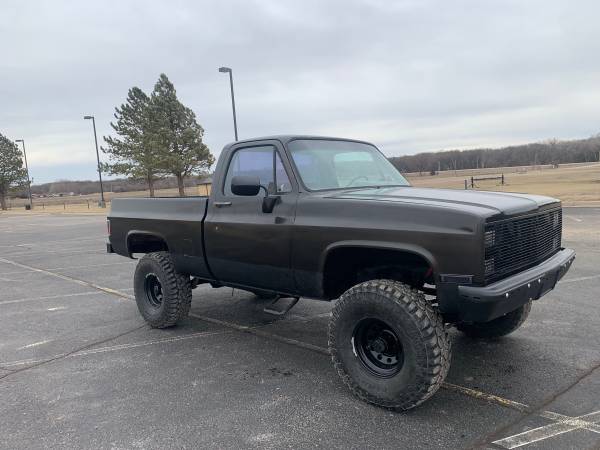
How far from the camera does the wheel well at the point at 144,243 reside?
5.84 metres

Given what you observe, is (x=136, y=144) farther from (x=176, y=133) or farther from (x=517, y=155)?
(x=517, y=155)

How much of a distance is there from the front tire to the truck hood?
644 millimetres

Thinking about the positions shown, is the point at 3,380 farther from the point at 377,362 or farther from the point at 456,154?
the point at 456,154

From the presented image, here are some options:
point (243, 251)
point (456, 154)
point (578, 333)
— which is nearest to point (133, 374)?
point (243, 251)

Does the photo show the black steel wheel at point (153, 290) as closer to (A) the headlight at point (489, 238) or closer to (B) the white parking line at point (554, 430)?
(A) the headlight at point (489, 238)

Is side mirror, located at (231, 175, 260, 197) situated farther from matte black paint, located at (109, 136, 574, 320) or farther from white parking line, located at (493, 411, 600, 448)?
white parking line, located at (493, 411, 600, 448)

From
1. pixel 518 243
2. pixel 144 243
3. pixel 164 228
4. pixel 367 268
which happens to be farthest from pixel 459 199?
pixel 144 243

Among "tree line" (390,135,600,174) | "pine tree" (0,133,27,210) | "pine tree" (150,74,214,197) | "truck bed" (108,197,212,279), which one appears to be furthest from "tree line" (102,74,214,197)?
"tree line" (390,135,600,174)

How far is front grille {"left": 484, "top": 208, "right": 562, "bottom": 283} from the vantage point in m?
3.19

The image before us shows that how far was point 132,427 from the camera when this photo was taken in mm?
3383

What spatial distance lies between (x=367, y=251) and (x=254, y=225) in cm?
109

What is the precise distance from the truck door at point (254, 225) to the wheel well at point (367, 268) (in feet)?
1.17

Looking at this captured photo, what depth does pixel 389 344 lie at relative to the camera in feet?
11.9

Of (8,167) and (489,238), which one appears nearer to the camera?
(489,238)
